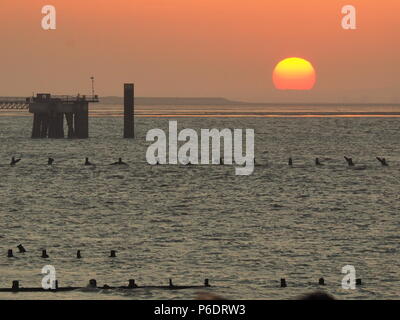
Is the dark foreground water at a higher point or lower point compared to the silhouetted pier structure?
lower

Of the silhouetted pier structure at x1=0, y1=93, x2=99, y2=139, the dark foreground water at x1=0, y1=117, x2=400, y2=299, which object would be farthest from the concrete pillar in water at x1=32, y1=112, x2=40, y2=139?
the dark foreground water at x1=0, y1=117, x2=400, y2=299

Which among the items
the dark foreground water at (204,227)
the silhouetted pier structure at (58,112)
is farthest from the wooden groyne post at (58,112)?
the dark foreground water at (204,227)

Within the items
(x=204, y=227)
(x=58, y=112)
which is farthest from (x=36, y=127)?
(x=204, y=227)

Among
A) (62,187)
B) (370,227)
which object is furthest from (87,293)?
(62,187)

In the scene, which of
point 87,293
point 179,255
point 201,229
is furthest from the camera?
point 201,229

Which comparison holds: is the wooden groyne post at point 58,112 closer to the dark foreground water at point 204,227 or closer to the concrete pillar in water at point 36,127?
the concrete pillar in water at point 36,127

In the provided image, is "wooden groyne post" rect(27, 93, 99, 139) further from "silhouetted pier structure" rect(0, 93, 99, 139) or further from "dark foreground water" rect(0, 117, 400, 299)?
"dark foreground water" rect(0, 117, 400, 299)

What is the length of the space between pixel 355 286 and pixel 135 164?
8650cm

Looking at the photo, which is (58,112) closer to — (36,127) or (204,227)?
(36,127)

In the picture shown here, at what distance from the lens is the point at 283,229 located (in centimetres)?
5291

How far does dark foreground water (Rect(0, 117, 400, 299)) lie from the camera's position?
35062 mm

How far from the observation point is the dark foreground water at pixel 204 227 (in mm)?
35062

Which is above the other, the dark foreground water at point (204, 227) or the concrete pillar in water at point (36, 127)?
the concrete pillar in water at point (36, 127)
